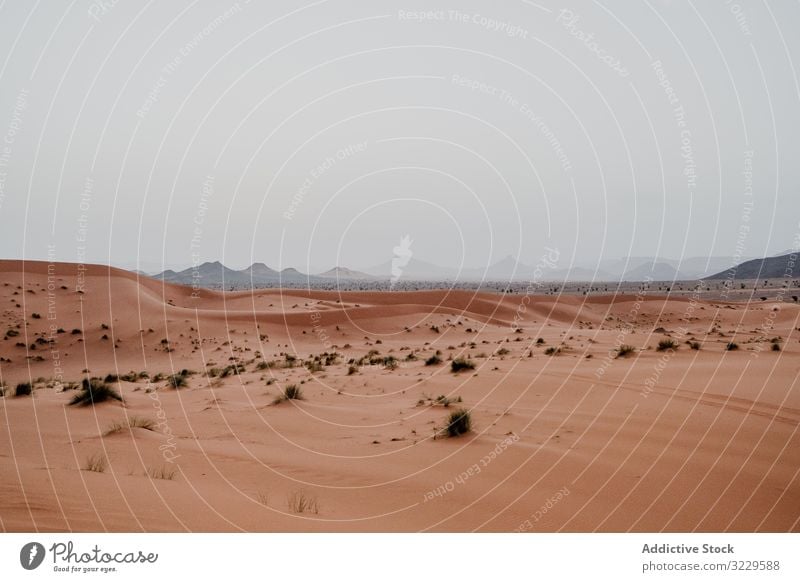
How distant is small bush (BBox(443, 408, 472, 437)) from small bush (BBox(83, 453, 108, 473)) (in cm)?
602

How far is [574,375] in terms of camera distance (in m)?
15.7

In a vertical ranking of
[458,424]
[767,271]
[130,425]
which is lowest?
[130,425]

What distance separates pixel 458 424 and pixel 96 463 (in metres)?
6.45

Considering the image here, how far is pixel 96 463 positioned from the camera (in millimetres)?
8234

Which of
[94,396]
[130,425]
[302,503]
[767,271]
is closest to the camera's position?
[302,503]

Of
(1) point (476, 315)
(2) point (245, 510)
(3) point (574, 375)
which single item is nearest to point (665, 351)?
(3) point (574, 375)

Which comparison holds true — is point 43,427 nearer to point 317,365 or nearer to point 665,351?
point 317,365

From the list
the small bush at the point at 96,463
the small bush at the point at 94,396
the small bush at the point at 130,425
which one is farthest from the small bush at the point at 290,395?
the small bush at the point at 96,463

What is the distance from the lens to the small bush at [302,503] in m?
6.73

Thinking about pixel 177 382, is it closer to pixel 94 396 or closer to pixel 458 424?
pixel 94 396

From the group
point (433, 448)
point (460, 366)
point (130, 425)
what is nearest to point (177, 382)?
point (130, 425)
